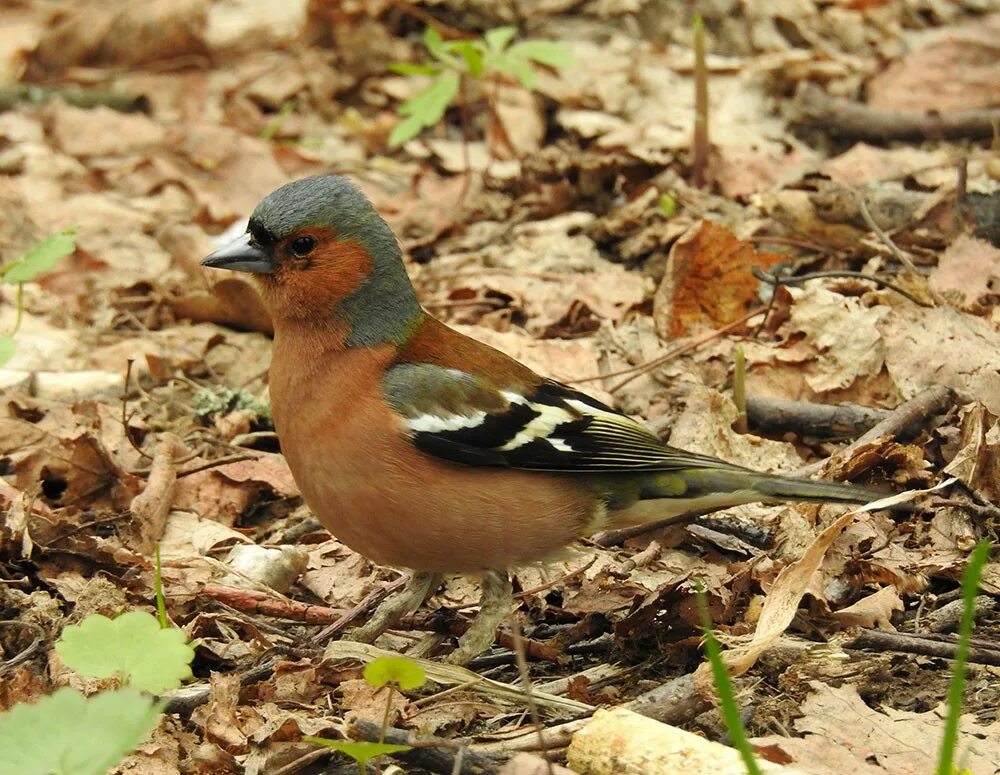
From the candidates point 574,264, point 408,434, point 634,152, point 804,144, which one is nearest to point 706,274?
point 574,264

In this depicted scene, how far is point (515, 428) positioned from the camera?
14.6 ft

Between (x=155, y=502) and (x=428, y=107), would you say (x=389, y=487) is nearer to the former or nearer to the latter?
(x=155, y=502)

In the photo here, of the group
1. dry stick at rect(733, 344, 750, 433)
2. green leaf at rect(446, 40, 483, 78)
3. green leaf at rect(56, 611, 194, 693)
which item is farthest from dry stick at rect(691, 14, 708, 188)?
green leaf at rect(56, 611, 194, 693)

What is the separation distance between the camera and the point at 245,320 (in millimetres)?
6621

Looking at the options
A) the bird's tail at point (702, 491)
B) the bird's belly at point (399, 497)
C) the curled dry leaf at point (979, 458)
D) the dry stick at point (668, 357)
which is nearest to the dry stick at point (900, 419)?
the curled dry leaf at point (979, 458)

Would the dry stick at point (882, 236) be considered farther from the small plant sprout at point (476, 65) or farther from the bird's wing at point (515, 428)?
the bird's wing at point (515, 428)

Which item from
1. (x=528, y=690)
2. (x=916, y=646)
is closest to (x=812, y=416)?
(x=916, y=646)

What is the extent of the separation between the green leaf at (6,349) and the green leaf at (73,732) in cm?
242

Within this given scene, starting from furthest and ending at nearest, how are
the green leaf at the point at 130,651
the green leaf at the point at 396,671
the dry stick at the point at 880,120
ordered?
the dry stick at the point at 880,120 → the green leaf at the point at 130,651 → the green leaf at the point at 396,671

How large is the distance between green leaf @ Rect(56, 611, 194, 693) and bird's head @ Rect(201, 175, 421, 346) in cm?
141

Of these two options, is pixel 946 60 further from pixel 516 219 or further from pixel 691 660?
pixel 691 660

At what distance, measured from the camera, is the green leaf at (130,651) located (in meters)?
3.33

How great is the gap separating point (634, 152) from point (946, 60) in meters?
2.28

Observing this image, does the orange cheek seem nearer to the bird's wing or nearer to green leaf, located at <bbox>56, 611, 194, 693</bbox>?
the bird's wing
